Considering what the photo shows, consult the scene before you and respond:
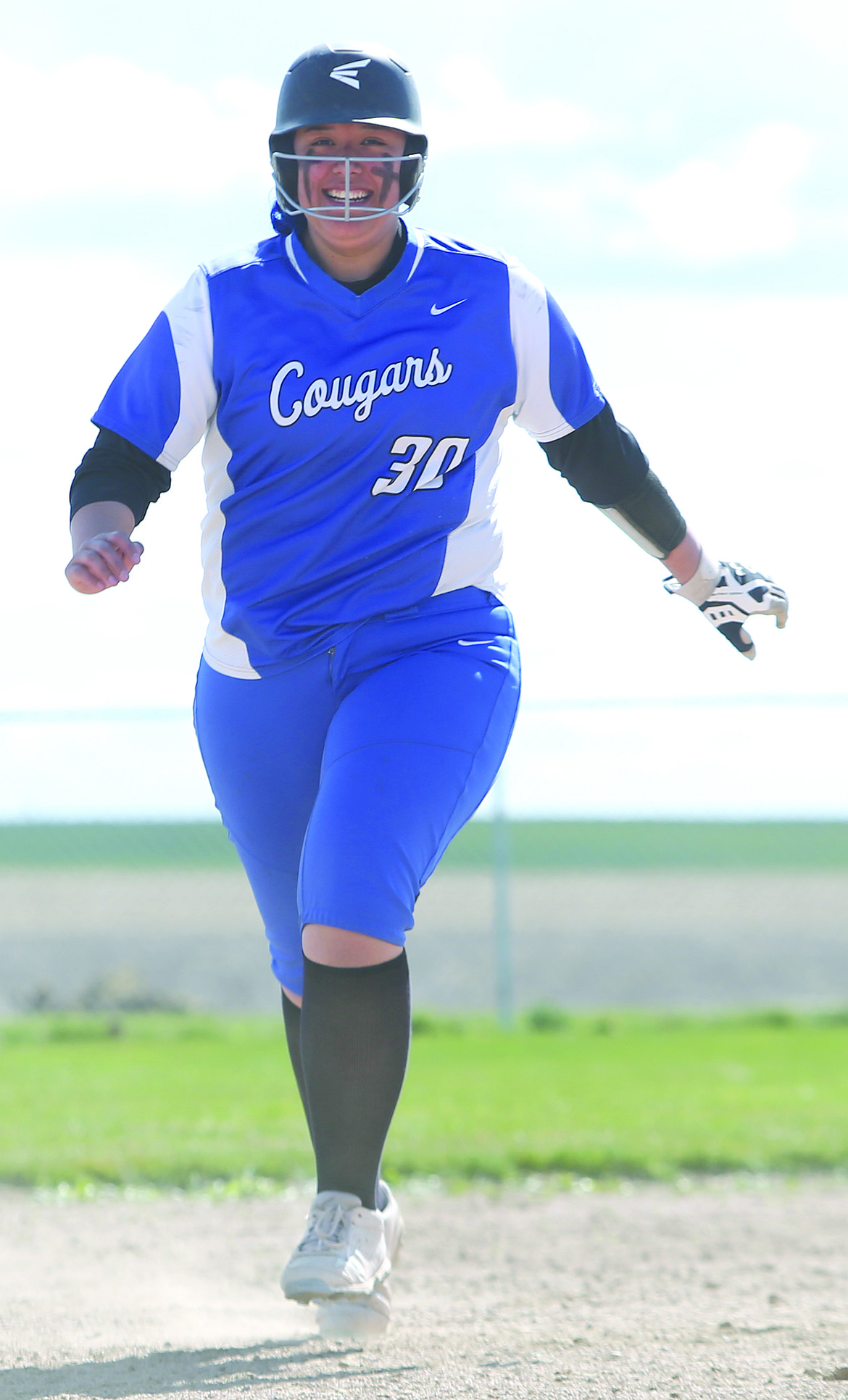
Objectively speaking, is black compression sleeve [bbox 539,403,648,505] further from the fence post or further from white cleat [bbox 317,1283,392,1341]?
the fence post

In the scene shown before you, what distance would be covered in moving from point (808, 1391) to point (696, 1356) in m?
0.36

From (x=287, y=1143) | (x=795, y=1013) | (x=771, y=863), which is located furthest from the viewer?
(x=771, y=863)

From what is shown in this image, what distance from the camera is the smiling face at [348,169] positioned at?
2910 mm

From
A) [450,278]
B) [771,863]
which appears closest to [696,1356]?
[450,278]

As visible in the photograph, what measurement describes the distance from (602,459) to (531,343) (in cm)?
36

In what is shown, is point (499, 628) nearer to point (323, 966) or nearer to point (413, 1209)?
point (323, 966)

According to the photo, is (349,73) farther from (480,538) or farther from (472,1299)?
(472,1299)

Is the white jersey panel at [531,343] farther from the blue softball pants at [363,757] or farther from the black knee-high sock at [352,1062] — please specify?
the black knee-high sock at [352,1062]

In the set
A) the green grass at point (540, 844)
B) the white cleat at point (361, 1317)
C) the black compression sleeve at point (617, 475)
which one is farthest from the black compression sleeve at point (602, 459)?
the green grass at point (540, 844)

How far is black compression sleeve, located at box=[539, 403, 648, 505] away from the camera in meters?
3.24

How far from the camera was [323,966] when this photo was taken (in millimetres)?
2688

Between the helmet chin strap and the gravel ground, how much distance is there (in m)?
2.21

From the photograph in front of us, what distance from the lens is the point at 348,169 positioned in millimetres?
2902

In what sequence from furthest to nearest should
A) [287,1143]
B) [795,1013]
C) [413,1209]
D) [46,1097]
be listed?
1. [795,1013]
2. [46,1097]
3. [287,1143]
4. [413,1209]
